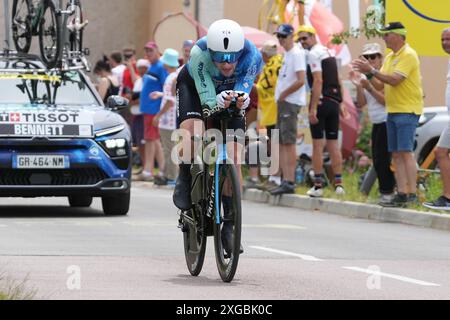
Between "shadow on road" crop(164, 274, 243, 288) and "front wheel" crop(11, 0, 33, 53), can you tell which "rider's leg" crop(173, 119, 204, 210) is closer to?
"shadow on road" crop(164, 274, 243, 288)

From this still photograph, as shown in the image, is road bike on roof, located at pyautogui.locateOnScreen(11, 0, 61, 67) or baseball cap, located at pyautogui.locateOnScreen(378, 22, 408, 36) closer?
baseball cap, located at pyautogui.locateOnScreen(378, 22, 408, 36)

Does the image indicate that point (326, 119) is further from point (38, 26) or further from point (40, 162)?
point (40, 162)

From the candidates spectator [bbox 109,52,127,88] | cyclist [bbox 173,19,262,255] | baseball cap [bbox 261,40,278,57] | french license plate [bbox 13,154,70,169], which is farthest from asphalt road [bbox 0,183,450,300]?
spectator [bbox 109,52,127,88]

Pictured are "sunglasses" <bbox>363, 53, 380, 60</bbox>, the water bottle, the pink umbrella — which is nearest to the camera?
"sunglasses" <bbox>363, 53, 380, 60</bbox>

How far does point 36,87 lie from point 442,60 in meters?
11.1

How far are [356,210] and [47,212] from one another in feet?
12.3

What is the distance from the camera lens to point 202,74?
1021 centimetres

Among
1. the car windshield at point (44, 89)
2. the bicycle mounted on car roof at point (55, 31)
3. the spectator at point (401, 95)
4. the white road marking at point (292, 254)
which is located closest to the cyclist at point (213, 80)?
the white road marking at point (292, 254)

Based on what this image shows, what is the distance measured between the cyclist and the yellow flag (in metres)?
7.58

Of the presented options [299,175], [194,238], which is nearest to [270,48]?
[299,175]

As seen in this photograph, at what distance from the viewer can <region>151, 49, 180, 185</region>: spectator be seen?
21891 millimetres

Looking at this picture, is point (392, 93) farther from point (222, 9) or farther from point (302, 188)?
point (222, 9)

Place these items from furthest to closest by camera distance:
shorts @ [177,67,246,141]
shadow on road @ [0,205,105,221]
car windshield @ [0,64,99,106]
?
car windshield @ [0,64,99,106]
shadow on road @ [0,205,105,221]
shorts @ [177,67,246,141]

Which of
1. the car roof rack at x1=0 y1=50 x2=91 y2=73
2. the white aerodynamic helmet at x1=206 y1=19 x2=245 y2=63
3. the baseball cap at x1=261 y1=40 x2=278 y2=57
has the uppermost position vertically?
the white aerodynamic helmet at x1=206 y1=19 x2=245 y2=63
